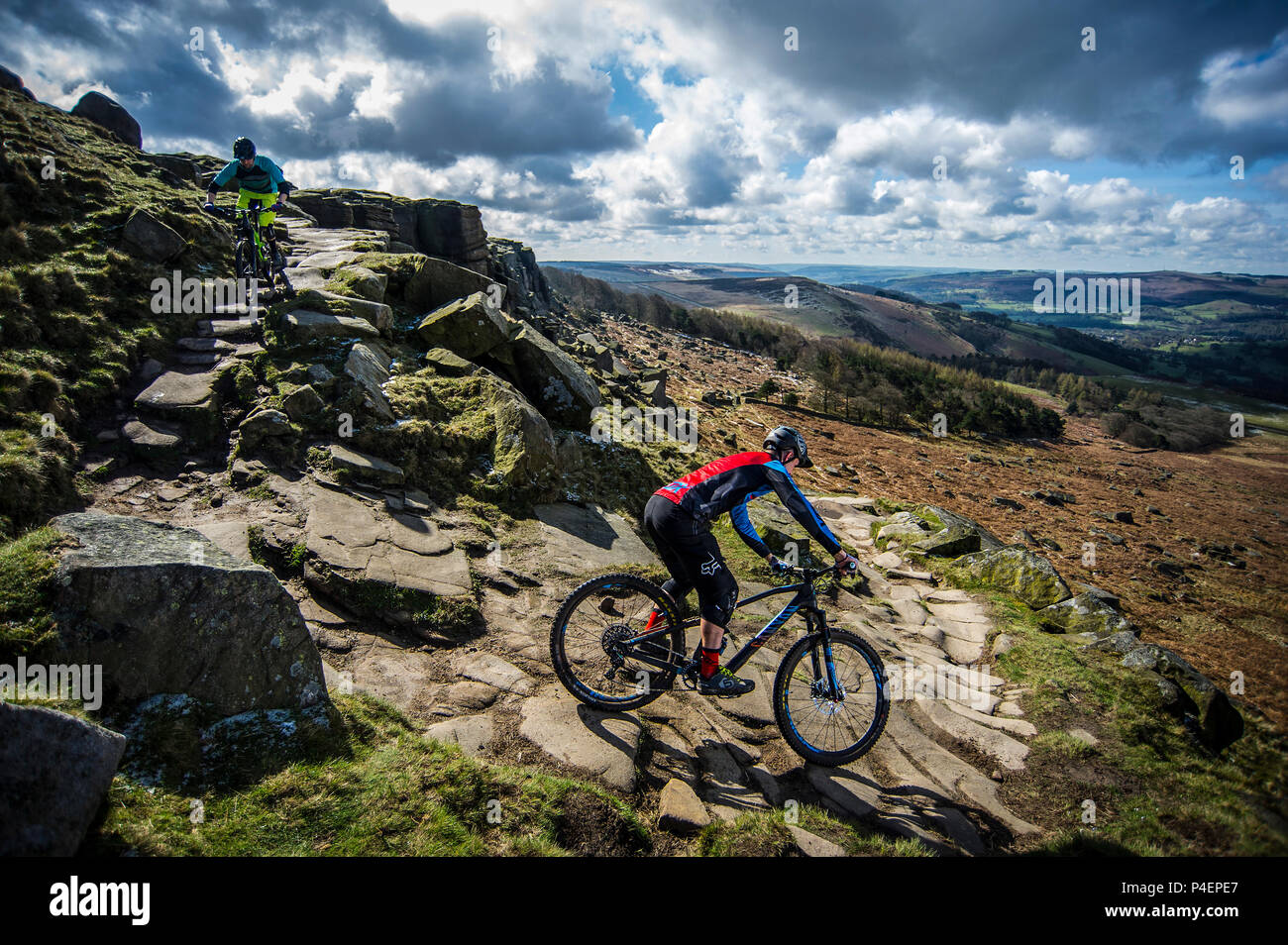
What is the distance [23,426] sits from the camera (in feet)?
21.5

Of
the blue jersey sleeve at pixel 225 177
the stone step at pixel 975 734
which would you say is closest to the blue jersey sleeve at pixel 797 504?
the stone step at pixel 975 734

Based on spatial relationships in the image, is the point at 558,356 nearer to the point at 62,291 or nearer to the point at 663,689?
the point at 62,291

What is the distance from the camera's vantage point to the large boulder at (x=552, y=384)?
1288cm

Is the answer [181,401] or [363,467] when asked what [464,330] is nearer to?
[363,467]

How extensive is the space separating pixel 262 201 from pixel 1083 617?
17.8 metres

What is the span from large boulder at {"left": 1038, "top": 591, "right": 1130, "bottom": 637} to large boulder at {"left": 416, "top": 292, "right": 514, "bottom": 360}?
40.0 ft

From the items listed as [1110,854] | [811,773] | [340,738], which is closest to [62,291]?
[340,738]

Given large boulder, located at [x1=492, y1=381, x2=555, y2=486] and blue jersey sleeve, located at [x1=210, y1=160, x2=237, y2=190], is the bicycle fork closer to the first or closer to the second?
large boulder, located at [x1=492, y1=381, x2=555, y2=486]

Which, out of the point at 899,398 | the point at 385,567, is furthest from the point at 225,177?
the point at 899,398

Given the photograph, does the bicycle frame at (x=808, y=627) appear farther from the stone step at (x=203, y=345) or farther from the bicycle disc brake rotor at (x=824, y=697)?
the stone step at (x=203, y=345)

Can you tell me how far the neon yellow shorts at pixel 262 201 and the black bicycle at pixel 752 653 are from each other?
38.8 feet

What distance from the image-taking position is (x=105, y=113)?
28.2 meters

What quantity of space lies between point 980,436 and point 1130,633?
132 ft
